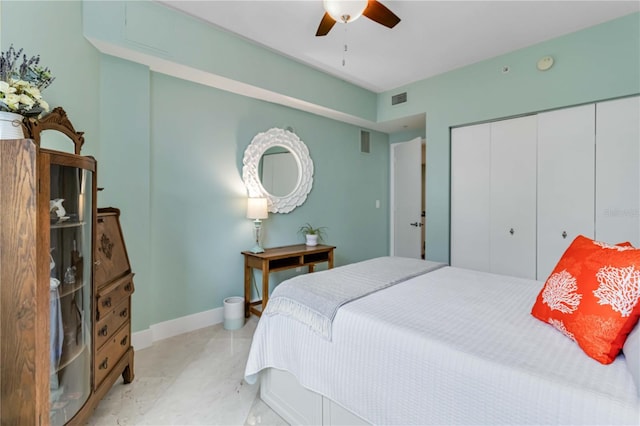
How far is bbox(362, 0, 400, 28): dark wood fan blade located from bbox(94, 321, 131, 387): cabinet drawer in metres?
2.62

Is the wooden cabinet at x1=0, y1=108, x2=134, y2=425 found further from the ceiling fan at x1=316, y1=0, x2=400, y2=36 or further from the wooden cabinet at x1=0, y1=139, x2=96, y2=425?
the ceiling fan at x1=316, y1=0, x2=400, y2=36

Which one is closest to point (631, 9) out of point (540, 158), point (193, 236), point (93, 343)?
point (540, 158)

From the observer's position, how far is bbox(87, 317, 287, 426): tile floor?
5.55 feet

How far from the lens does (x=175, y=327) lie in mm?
2758

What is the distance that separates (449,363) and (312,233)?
272 centimetres

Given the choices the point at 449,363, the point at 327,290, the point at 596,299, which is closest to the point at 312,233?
the point at 327,290

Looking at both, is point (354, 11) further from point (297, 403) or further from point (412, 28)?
point (297, 403)

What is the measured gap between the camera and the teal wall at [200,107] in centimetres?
215

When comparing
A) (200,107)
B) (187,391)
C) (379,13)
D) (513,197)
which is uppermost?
(379,13)

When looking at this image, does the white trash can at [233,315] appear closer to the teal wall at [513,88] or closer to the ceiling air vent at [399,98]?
the teal wall at [513,88]

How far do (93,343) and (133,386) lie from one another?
637mm

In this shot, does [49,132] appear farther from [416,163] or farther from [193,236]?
[416,163]

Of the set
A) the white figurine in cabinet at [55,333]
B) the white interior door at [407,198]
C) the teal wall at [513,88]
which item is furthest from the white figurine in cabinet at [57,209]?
the white interior door at [407,198]

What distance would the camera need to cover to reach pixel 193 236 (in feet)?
9.43
